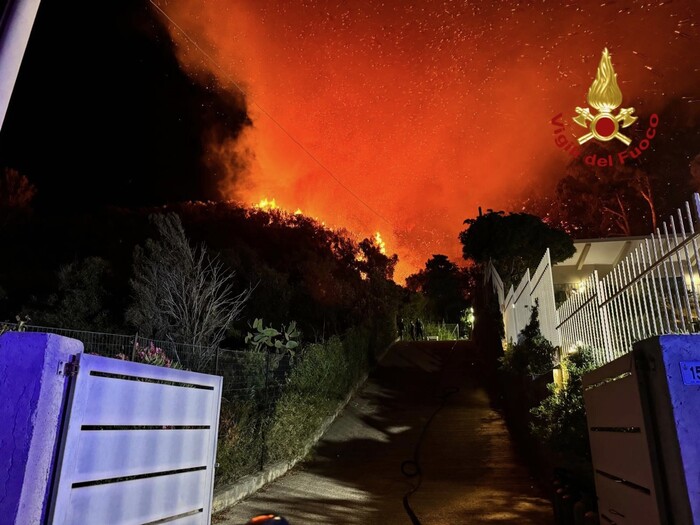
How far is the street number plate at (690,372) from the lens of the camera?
275cm

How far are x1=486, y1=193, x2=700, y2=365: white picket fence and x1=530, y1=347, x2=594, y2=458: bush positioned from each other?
25 cm

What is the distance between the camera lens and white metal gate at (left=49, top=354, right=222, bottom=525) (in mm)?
2807

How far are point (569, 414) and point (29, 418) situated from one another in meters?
5.14

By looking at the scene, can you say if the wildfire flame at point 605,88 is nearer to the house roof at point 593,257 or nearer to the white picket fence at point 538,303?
the house roof at point 593,257

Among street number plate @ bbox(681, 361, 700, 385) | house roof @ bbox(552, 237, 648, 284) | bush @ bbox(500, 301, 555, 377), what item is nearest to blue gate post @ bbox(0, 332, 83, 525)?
street number plate @ bbox(681, 361, 700, 385)

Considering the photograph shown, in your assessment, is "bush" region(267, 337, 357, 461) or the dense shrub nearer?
the dense shrub

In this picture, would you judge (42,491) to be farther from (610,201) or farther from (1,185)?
(610,201)

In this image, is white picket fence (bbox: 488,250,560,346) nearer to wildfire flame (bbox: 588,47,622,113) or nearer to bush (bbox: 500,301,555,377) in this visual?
bush (bbox: 500,301,555,377)

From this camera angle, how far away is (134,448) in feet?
10.6

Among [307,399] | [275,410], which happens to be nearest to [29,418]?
[275,410]

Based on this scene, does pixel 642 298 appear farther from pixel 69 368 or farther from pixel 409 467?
pixel 409 467

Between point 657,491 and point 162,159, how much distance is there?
181 feet

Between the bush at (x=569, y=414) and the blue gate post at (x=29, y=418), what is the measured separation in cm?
453

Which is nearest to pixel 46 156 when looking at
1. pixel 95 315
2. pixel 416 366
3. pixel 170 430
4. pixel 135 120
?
pixel 135 120
